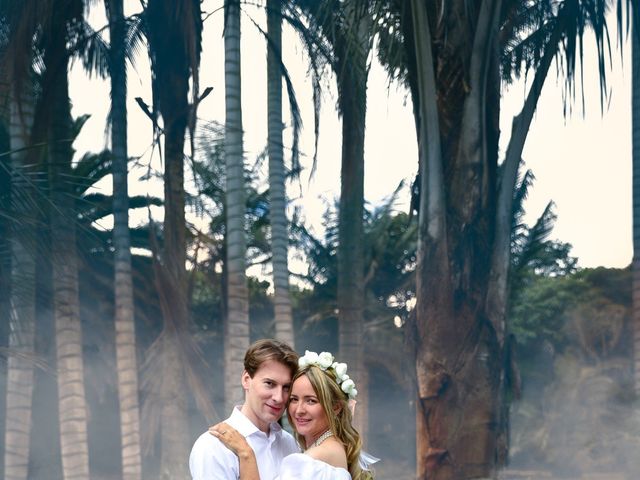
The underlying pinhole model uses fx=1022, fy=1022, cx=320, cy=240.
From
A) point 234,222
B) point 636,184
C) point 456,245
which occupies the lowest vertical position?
point 456,245

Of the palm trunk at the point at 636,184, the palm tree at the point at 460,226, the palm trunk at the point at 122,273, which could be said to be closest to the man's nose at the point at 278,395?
the palm tree at the point at 460,226

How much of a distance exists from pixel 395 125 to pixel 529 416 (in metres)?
2.46

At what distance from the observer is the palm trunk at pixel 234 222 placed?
7953 mm

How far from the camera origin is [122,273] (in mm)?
7934

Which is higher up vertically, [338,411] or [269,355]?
[269,355]

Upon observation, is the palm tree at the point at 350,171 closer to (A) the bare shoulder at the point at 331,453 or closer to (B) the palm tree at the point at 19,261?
(B) the palm tree at the point at 19,261

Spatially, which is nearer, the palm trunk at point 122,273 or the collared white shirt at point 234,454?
the collared white shirt at point 234,454

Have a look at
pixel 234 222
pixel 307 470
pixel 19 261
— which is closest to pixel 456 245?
pixel 234 222

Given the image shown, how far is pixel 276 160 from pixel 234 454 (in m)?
Answer: 5.71

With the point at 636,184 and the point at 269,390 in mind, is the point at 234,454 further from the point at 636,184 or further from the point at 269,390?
the point at 636,184

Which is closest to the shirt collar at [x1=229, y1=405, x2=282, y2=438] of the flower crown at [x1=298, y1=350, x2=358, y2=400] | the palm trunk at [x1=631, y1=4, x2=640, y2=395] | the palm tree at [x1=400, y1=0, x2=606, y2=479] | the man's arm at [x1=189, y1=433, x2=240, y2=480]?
the man's arm at [x1=189, y1=433, x2=240, y2=480]

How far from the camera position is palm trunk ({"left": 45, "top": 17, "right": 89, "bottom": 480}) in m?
7.80

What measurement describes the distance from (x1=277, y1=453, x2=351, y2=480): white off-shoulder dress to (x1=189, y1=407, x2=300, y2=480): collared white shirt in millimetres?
162

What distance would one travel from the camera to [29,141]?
784 centimetres
